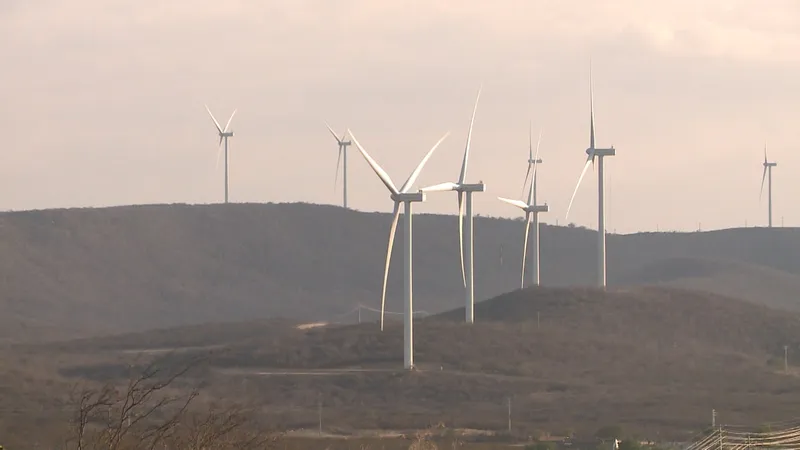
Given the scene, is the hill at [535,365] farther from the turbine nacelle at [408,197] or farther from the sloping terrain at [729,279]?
the sloping terrain at [729,279]

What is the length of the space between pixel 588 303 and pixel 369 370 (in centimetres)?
2954

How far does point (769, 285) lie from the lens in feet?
566

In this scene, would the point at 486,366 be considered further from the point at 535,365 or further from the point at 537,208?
the point at 537,208

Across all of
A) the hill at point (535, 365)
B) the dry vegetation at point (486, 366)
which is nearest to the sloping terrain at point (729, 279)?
the dry vegetation at point (486, 366)

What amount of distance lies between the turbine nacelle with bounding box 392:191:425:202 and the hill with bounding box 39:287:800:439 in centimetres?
1189

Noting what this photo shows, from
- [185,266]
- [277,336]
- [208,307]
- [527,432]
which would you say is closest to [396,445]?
[527,432]

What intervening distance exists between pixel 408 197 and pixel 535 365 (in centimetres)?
1912

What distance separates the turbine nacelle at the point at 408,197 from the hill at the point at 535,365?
1189 centimetres

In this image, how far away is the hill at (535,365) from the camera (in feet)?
271

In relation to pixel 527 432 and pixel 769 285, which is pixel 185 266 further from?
pixel 527 432

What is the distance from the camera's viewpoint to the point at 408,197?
9156cm

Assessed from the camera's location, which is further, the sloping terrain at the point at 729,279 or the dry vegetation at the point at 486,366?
the sloping terrain at the point at 729,279

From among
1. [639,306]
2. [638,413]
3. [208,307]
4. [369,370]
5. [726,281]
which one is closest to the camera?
[638,413]

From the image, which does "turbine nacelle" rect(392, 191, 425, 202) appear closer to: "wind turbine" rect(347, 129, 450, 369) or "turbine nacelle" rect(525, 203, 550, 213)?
"wind turbine" rect(347, 129, 450, 369)
